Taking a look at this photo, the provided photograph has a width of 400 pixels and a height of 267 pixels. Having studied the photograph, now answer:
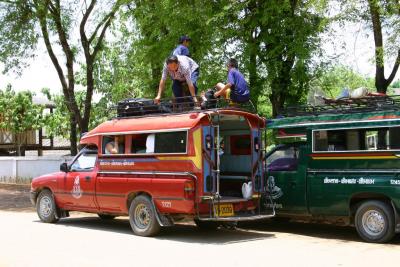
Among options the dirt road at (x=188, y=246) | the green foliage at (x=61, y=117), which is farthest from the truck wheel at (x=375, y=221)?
the green foliage at (x=61, y=117)

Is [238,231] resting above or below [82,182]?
below

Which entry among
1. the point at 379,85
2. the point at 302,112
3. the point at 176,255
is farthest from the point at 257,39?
the point at 176,255

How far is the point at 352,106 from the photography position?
11.1m

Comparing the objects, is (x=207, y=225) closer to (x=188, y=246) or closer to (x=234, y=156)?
(x=234, y=156)

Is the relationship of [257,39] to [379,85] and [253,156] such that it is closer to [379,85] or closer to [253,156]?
[379,85]

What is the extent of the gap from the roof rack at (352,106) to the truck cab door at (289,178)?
75 centimetres

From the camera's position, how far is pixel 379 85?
46.7ft

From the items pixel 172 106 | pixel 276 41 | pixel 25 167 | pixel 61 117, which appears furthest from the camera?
pixel 61 117

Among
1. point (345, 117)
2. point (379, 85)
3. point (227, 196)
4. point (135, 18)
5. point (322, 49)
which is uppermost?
point (135, 18)

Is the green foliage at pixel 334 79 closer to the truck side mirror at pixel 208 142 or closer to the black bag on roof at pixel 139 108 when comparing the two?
the black bag on roof at pixel 139 108

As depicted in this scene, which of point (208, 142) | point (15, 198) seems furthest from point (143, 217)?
point (15, 198)

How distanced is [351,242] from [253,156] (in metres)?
2.45

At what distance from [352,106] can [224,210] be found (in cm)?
311

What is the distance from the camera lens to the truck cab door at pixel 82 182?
1218cm
